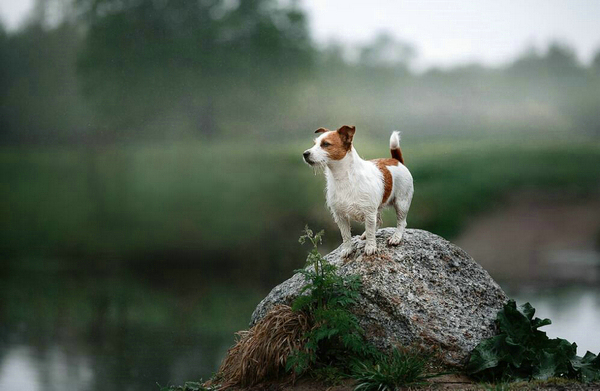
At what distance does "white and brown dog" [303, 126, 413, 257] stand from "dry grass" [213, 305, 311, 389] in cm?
89

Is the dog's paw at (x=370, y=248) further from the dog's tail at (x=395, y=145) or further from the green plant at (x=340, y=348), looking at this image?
the dog's tail at (x=395, y=145)

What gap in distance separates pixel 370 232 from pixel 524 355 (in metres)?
1.91

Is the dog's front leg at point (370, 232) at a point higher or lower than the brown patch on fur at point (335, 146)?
lower

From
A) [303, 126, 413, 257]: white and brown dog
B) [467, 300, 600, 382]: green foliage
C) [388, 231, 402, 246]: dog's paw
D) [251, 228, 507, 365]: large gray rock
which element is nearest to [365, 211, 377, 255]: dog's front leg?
[303, 126, 413, 257]: white and brown dog

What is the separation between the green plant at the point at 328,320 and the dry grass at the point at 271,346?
12 cm

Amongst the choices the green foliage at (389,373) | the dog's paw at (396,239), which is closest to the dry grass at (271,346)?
the green foliage at (389,373)

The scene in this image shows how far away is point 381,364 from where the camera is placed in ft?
21.8

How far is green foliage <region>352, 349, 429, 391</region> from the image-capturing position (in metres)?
6.48

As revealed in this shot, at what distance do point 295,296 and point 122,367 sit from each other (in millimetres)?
6470

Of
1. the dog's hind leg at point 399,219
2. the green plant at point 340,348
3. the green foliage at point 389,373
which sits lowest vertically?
the green foliage at point 389,373

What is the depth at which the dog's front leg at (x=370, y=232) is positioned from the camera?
695 centimetres

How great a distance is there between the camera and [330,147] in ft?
22.1

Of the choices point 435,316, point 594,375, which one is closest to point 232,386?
point 435,316

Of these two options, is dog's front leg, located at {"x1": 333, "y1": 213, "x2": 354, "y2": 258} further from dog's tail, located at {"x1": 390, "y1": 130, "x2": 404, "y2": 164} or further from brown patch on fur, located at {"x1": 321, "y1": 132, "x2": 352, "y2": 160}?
dog's tail, located at {"x1": 390, "y1": 130, "x2": 404, "y2": 164}
